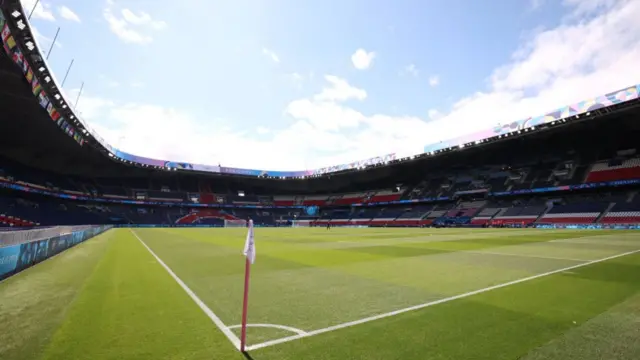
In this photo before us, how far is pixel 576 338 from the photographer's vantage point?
4.38 meters

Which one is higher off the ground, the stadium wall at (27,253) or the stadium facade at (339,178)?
the stadium facade at (339,178)

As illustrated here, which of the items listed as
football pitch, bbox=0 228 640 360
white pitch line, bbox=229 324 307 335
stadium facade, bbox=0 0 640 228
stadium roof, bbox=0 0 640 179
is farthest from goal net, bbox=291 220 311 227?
white pitch line, bbox=229 324 307 335

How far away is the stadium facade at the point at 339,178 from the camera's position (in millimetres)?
32969

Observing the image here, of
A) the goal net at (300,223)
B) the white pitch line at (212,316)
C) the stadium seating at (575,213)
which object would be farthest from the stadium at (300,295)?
the goal net at (300,223)

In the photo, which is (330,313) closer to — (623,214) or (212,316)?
(212,316)

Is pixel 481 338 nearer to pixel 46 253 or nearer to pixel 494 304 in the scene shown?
pixel 494 304

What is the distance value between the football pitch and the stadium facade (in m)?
19.3

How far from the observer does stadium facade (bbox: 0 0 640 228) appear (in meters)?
33.0

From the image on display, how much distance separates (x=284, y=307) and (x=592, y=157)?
5898cm

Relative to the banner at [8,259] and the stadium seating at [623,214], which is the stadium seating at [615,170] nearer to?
the stadium seating at [623,214]

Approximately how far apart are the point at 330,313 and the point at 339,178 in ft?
250

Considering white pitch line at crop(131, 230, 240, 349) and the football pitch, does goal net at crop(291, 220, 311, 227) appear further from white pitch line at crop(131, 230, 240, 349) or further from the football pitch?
white pitch line at crop(131, 230, 240, 349)

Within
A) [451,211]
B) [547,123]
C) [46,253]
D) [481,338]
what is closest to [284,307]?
[481,338]

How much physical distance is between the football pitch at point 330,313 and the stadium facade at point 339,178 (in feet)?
63.2
